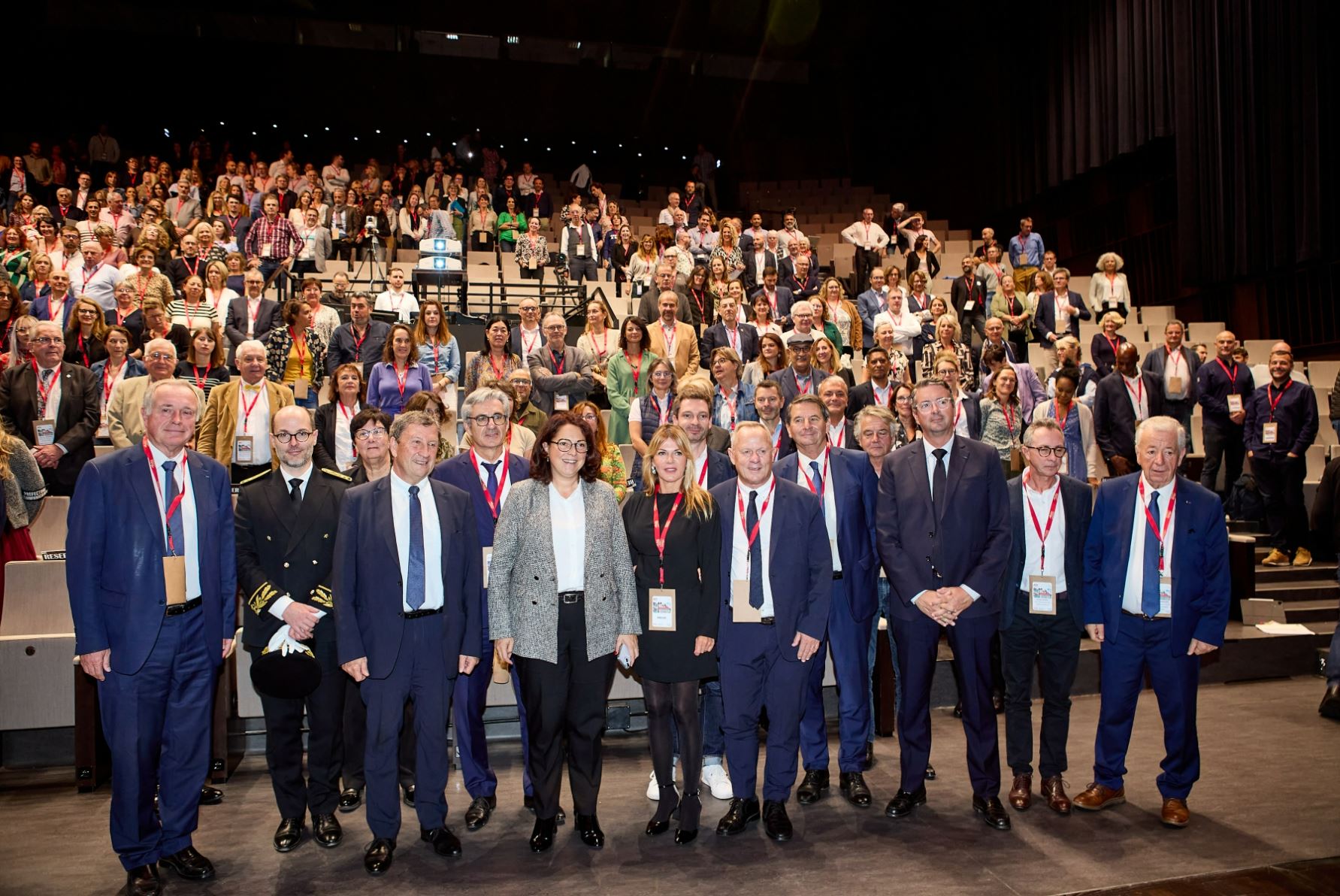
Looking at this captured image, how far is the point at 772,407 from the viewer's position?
459 cm

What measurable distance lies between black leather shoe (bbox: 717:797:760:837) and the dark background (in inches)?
355

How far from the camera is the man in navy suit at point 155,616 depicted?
3.15 m

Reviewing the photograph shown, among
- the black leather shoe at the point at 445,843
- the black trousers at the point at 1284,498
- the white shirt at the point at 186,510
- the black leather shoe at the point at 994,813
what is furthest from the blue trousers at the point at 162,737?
the black trousers at the point at 1284,498

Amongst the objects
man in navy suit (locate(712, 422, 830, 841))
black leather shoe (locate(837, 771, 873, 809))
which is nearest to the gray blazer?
man in navy suit (locate(712, 422, 830, 841))

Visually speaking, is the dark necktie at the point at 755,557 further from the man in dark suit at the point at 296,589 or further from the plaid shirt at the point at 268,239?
the plaid shirt at the point at 268,239

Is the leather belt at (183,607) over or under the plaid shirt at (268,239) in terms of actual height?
under

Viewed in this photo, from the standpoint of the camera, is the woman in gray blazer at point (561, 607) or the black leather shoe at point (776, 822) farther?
the black leather shoe at point (776, 822)

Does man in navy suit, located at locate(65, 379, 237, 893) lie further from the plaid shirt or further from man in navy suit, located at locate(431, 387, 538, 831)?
the plaid shirt

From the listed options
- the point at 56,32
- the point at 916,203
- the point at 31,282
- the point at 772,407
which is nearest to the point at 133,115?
the point at 56,32

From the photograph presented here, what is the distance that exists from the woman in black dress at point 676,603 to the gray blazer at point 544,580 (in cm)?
9

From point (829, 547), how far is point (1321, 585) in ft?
16.0

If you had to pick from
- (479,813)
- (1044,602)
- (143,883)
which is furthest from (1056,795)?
(143,883)

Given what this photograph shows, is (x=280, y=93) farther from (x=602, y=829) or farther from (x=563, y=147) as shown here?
(x=602, y=829)

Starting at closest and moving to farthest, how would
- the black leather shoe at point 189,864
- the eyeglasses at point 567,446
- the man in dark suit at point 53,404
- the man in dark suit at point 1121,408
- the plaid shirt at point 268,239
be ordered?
the black leather shoe at point 189,864, the eyeglasses at point 567,446, the man in dark suit at point 53,404, the man in dark suit at point 1121,408, the plaid shirt at point 268,239
